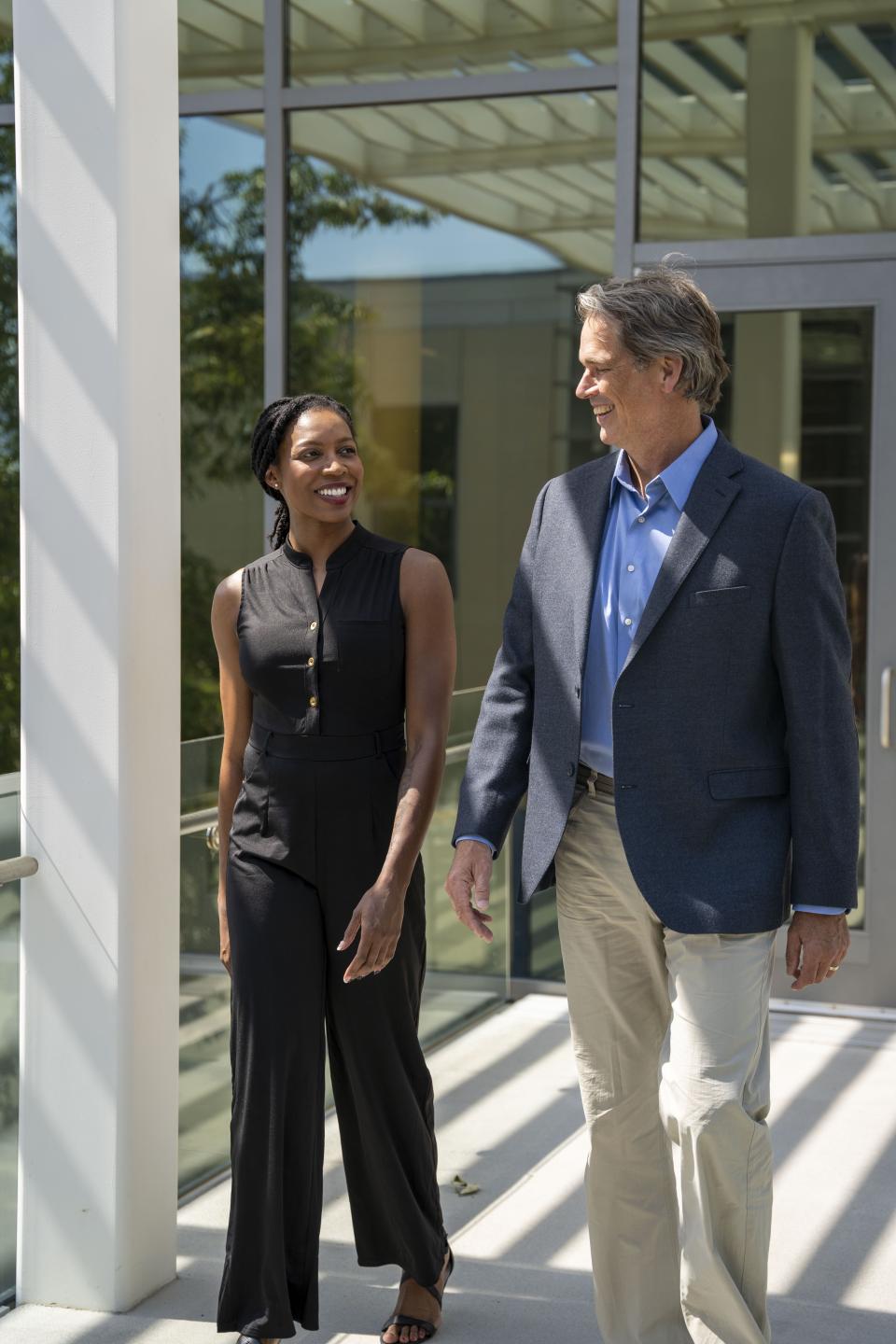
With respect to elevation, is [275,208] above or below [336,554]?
above

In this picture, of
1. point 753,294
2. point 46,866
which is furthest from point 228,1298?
point 753,294

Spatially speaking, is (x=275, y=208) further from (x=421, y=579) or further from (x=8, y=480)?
(x=421, y=579)

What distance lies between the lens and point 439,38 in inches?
236

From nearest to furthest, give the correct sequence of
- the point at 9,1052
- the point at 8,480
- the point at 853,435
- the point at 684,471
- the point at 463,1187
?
the point at 684,471 → the point at 9,1052 → the point at 463,1187 → the point at 853,435 → the point at 8,480

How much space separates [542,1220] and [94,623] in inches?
66.3

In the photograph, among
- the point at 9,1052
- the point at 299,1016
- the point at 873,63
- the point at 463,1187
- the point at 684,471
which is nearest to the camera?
the point at 684,471

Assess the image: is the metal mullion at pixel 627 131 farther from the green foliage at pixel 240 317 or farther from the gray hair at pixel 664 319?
the gray hair at pixel 664 319

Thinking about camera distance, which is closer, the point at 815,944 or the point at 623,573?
the point at 815,944

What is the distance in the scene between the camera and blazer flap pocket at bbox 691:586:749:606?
2.56 meters

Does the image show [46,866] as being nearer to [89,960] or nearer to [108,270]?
[89,960]

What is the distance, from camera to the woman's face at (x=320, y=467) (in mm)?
2930

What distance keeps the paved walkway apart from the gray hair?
5.79ft

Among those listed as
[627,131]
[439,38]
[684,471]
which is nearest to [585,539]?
[684,471]

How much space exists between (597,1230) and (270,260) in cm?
439
